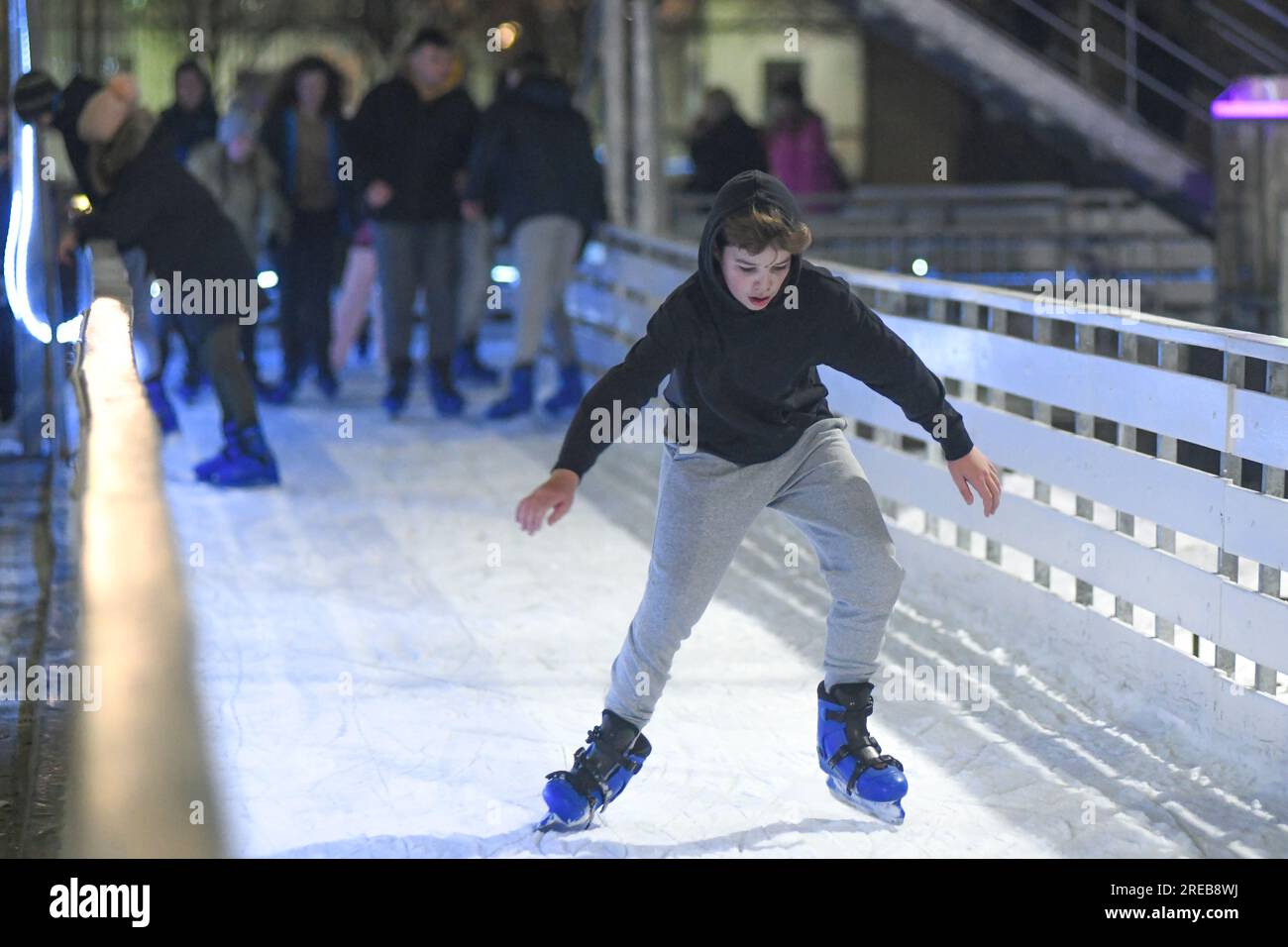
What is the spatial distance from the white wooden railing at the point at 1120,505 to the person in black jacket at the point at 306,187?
4515 millimetres

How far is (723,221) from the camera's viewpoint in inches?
157

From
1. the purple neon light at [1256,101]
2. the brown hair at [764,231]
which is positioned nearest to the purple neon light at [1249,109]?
the purple neon light at [1256,101]

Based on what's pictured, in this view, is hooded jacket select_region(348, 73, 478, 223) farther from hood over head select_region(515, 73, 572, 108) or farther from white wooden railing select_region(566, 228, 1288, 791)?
white wooden railing select_region(566, 228, 1288, 791)

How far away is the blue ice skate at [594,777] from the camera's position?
4176mm

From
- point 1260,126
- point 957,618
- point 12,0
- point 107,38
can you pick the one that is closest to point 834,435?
point 957,618

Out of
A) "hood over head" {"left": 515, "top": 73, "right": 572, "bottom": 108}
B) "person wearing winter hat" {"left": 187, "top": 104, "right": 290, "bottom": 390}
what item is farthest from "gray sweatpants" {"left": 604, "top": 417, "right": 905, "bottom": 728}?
"person wearing winter hat" {"left": 187, "top": 104, "right": 290, "bottom": 390}

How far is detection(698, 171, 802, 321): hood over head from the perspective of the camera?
13.0 ft

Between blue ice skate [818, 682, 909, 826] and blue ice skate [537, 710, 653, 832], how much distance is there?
42 cm

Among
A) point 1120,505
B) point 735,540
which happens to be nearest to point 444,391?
point 1120,505

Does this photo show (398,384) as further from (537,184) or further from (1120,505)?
(1120,505)

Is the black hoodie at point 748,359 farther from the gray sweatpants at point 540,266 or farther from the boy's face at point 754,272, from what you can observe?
the gray sweatpants at point 540,266

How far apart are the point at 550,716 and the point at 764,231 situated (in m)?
1.77

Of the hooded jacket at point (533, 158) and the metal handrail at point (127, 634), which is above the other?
the hooded jacket at point (533, 158)

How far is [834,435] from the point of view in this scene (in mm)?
4293
